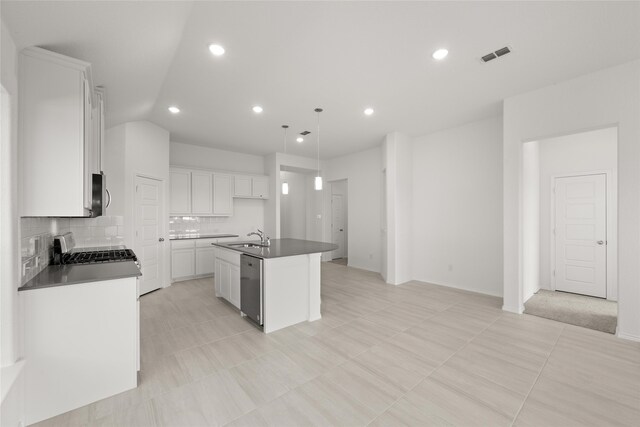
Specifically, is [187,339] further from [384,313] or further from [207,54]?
[207,54]

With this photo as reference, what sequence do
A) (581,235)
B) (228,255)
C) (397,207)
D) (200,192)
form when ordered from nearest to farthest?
(228,255) → (581,235) → (397,207) → (200,192)

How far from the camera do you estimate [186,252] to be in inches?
208

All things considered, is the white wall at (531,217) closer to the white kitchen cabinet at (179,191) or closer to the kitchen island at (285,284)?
the kitchen island at (285,284)

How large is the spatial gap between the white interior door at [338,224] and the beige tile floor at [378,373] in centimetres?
437

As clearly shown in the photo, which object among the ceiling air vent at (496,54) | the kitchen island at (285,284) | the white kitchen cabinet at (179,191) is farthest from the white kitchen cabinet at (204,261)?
the ceiling air vent at (496,54)

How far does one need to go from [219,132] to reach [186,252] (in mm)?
2470

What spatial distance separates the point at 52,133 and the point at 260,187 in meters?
4.86

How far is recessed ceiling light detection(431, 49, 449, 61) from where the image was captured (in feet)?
8.34

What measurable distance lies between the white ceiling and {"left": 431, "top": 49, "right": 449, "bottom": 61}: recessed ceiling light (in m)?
0.07

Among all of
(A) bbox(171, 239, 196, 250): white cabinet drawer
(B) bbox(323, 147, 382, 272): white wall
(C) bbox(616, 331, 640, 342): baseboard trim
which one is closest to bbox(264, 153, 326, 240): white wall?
(B) bbox(323, 147, 382, 272): white wall

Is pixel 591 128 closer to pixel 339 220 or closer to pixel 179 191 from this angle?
pixel 339 220

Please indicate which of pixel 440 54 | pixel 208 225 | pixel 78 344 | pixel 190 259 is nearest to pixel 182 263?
pixel 190 259

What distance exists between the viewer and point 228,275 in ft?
12.5

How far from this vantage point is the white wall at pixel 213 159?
577 centimetres
